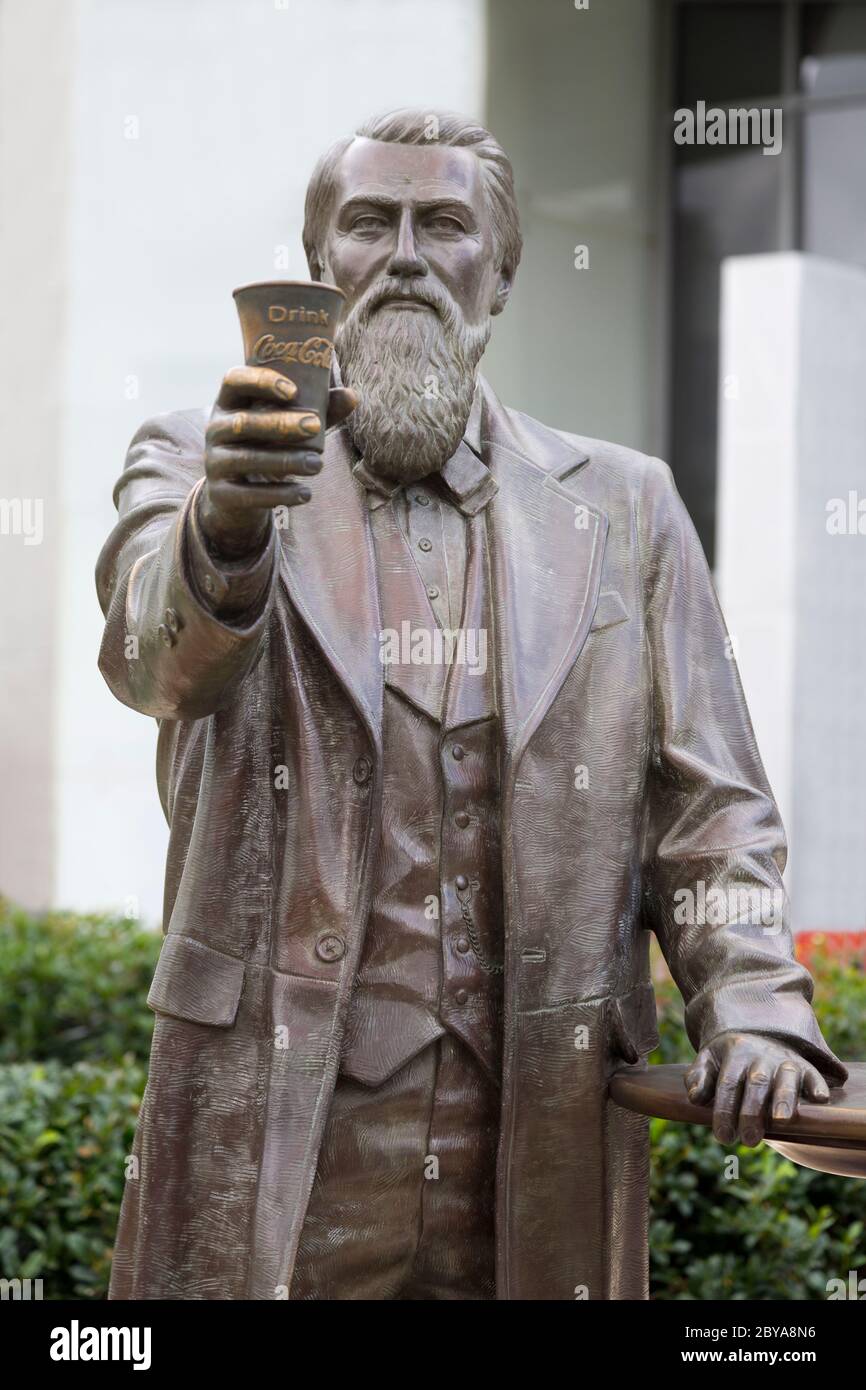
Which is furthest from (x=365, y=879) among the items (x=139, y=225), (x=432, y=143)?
(x=139, y=225)

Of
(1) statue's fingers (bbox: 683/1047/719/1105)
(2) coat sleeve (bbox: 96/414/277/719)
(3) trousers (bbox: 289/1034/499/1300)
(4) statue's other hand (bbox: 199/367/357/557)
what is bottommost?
(3) trousers (bbox: 289/1034/499/1300)

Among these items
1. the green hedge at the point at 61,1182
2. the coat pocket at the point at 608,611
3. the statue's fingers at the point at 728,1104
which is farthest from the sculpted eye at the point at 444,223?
the green hedge at the point at 61,1182

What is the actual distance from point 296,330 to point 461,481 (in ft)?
2.14

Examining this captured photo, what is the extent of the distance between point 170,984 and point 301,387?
96cm

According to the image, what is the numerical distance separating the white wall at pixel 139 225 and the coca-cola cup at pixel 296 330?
6130mm

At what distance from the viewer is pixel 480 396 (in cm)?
323

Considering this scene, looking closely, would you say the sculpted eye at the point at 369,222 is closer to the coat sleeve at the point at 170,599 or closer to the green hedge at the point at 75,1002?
the coat sleeve at the point at 170,599

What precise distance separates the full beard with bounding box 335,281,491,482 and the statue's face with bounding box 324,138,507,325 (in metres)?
0.02

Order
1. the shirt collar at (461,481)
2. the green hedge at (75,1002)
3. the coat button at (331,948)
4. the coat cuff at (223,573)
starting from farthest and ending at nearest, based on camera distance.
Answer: the green hedge at (75,1002) → the shirt collar at (461,481) → the coat button at (331,948) → the coat cuff at (223,573)

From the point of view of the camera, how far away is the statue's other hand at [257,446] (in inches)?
97.0

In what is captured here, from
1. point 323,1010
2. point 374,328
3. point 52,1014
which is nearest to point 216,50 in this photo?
point 52,1014

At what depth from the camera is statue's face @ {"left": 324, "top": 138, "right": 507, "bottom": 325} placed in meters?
2.96

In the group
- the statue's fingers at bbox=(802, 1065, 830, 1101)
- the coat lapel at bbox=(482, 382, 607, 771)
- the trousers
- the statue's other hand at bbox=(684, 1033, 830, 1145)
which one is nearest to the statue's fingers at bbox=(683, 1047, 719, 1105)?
the statue's other hand at bbox=(684, 1033, 830, 1145)

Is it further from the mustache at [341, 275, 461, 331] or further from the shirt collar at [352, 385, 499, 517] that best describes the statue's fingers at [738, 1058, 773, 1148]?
the mustache at [341, 275, 461, 331]
